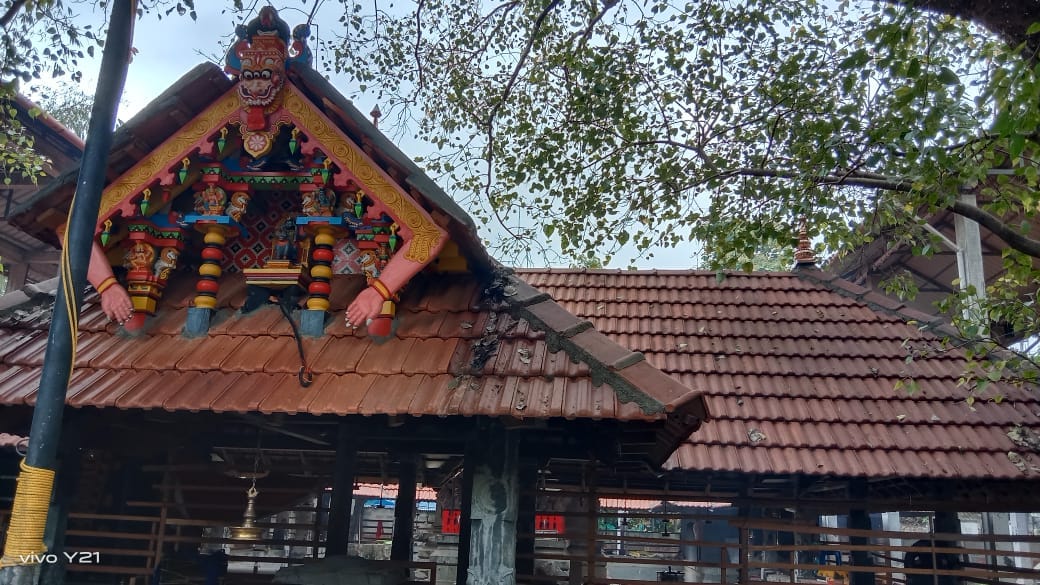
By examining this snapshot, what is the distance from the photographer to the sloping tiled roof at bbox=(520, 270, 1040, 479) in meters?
5.48

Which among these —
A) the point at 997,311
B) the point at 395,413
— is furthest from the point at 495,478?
the point at 997,311

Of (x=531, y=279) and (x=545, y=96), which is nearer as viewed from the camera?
(x=545, y=96)

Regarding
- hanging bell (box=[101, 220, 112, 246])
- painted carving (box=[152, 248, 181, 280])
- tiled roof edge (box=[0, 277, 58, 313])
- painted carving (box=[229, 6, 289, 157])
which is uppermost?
painted carving (box=[229, 6, 289, 157])

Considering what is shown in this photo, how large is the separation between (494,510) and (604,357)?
1138 mm

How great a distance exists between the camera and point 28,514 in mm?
2646

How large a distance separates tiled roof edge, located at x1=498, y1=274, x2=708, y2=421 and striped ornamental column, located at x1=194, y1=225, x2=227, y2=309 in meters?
1.99

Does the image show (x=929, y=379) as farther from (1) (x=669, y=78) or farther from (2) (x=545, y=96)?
(2) (x=545, y=96)

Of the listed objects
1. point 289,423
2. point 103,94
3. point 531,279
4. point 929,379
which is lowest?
point 289,423

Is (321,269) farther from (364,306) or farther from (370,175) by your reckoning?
(370,175)

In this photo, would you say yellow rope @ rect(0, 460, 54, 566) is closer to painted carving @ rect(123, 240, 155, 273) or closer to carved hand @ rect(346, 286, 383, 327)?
carved hand @ rect(346, 286, 383, 327)

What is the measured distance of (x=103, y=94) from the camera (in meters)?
2.87

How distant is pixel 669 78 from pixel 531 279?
3184 millimetres

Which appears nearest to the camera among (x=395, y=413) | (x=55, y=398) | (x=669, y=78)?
(x=55, y=398)

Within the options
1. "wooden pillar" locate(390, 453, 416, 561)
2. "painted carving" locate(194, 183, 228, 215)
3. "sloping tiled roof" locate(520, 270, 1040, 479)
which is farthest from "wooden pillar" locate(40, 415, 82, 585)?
"sloping tiled roof" locate(520, 270, 1040, 479)
